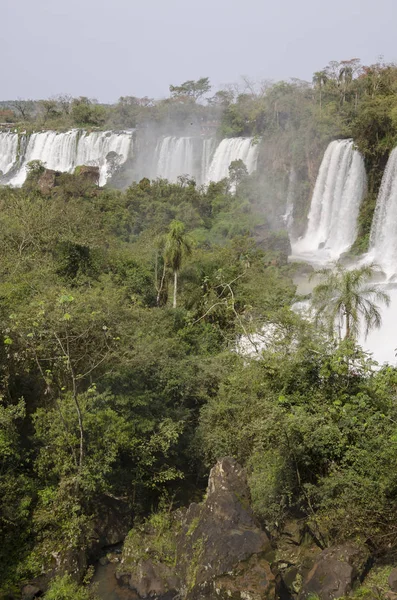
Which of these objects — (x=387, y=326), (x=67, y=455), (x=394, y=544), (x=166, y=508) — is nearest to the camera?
(x=394, y=544)

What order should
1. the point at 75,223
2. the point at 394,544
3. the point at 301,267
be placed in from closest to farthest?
the point at 394,544
the point at 75,223
the point at 301,267

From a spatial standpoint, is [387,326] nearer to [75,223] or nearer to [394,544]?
[394,544]

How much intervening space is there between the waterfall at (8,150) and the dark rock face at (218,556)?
48.6 m

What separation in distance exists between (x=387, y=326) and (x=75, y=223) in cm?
1178

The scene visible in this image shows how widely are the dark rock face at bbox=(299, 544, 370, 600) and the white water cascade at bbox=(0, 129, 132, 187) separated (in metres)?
41.0

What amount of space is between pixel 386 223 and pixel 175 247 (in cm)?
1428

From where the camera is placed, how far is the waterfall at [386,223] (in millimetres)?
25953

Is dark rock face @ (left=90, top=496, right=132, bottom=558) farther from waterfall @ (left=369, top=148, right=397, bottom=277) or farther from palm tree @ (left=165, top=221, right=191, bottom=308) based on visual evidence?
waterfall @ (left=369, top=148, right=397, bottom=277)

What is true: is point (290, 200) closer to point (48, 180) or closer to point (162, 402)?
point (48, 180)

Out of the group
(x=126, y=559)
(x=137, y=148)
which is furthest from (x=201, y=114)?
(x=126, y=559)

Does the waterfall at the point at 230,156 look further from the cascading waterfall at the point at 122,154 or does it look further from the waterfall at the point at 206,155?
the waterfall at the point at 206,155

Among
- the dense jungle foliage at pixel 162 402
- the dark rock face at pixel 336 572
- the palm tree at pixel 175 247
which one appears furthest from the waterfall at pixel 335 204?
the dark rock face at pixel 336 572

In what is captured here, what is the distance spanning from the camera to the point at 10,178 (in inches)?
1945

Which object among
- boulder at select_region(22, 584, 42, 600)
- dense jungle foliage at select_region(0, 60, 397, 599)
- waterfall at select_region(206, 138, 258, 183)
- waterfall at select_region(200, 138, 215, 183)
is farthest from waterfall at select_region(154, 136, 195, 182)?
boulder at select_region(22, 584, 42, 600)
